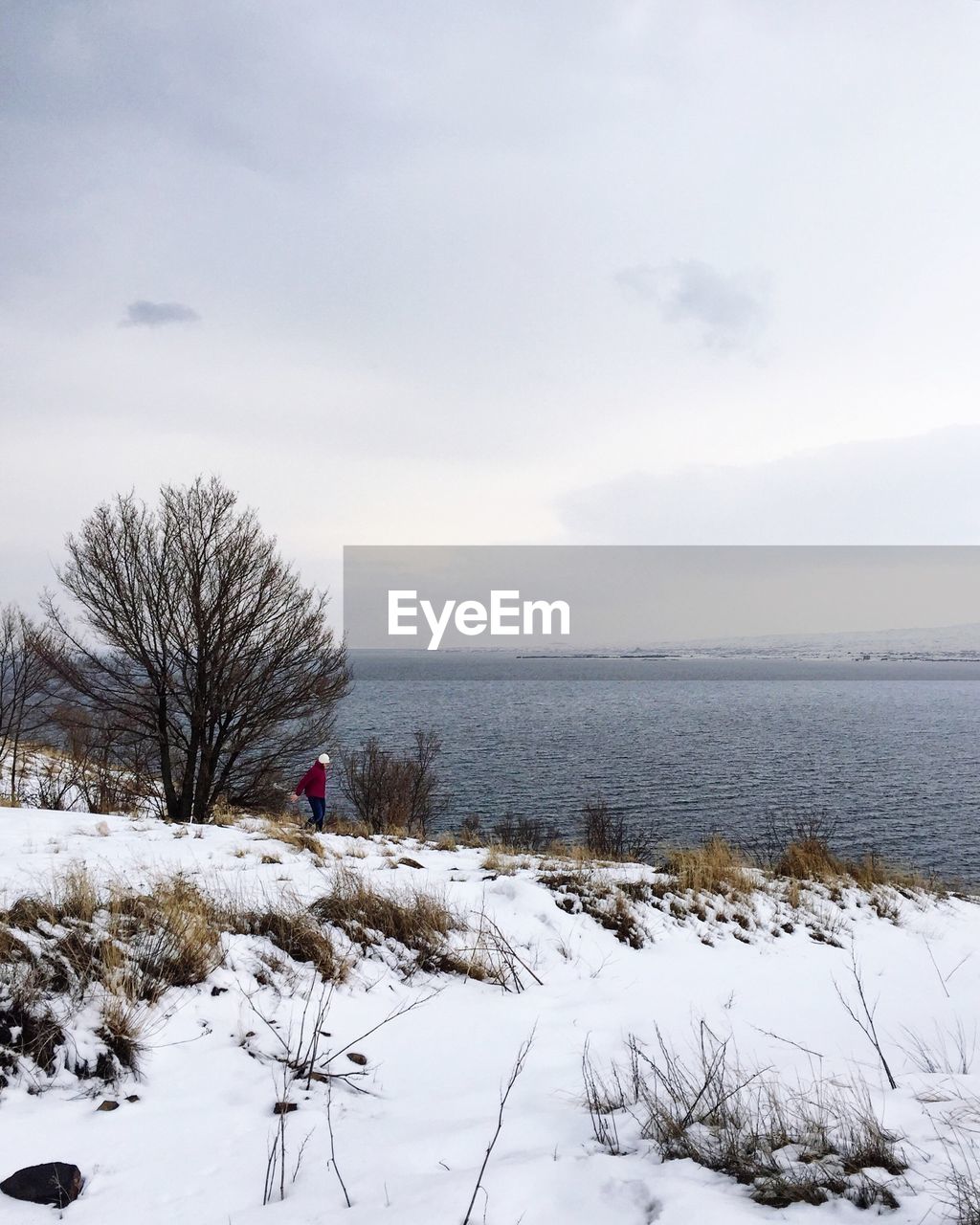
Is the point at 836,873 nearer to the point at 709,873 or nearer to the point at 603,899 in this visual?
the point at 709,873

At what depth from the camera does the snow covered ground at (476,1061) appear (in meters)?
2.83

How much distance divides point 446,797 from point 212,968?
119ft

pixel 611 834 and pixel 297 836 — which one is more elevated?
pixel 297 836

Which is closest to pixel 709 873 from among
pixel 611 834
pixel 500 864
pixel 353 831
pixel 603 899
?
pixel 603 899

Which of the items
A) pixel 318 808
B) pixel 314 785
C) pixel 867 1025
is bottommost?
pixel 318 808

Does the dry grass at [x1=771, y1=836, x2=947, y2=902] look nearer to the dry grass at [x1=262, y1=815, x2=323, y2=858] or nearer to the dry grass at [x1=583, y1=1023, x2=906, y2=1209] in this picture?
the dry grass at [x1=262, y1=815, x2=323, y2=858]

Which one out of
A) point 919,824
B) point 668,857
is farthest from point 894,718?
point 668,857

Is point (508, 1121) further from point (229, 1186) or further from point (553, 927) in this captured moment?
point (553, 927)

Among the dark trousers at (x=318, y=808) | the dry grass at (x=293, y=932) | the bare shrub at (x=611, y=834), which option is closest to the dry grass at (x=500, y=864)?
the dry grass at (x=293, y=932)

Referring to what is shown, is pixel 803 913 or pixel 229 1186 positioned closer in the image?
pixel 229 1186

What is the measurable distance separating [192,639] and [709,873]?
42.4 ft

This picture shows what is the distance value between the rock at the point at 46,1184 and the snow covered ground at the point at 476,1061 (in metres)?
0.05

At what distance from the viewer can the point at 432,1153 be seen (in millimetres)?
3238

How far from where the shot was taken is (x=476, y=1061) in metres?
4.49
